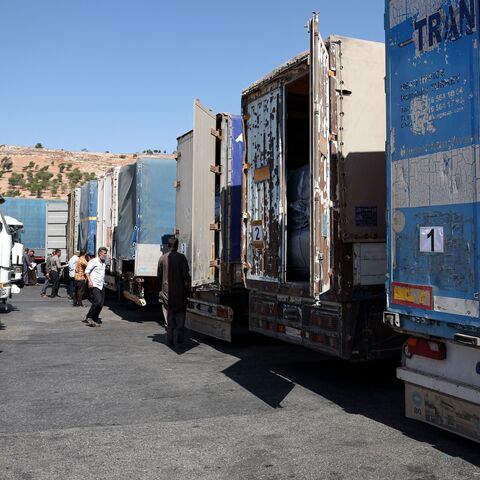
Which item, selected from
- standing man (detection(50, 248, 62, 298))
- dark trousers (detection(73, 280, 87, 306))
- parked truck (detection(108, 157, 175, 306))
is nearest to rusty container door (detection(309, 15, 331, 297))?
parked truck (detection(108, 157, 175, 306))

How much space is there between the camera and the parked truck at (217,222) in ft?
29.8

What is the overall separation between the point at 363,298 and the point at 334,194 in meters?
1.13

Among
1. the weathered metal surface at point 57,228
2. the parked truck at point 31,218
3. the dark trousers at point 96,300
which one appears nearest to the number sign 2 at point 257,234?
the dark trousers at point 96,300

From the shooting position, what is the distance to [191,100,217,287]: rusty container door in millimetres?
9258

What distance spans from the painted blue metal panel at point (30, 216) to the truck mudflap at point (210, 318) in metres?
20.4

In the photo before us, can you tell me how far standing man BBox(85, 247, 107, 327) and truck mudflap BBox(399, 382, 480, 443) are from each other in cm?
840

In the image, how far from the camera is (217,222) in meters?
9.38

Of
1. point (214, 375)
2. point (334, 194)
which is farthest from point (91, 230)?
point (334, 194)

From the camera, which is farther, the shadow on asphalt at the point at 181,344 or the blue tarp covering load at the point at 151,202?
the blue tarp covering load at the point at 151,202

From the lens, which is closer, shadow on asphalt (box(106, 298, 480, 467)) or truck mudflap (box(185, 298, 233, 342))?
shadow on asphalt (box(106, 298, 480, 467))

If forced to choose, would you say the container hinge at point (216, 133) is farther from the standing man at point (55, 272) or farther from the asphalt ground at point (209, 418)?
the standing man at point (55, 272)

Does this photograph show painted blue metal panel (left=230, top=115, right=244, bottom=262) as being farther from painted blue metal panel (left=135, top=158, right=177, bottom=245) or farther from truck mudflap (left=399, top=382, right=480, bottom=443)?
truck mudflap (left=399, top=382, right=480, bottom=443)

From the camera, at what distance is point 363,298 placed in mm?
6086

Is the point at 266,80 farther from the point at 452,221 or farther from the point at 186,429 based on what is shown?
the point at 186,429
